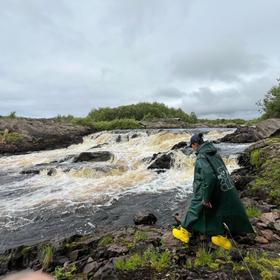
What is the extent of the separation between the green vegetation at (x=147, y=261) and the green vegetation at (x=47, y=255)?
68.4 inches

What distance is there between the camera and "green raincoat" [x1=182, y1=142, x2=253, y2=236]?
194 inches

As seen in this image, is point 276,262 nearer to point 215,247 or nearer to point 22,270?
point 215,247

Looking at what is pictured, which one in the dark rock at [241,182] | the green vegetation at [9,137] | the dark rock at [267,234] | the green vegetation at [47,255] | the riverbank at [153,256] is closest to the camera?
the riverbank at [153,256]

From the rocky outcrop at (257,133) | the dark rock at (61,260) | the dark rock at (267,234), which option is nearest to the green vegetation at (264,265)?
the dark rock at (267,234)

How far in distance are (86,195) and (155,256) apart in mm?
7329

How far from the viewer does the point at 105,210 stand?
10203mm

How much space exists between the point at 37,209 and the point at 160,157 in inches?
274

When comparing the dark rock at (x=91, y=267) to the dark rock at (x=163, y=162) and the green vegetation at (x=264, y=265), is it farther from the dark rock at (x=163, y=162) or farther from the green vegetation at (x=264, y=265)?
the dark rock at (x=163, y=162)

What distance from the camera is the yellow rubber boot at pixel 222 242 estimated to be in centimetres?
514

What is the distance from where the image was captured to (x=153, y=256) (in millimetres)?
5121

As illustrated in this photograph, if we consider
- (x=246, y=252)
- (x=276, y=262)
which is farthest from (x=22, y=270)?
(x=276, y=262)

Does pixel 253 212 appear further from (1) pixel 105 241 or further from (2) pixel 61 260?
(2) pixel 61 260

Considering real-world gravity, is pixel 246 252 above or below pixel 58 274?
above

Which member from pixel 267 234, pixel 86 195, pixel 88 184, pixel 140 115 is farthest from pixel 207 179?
pixel 140 115
